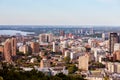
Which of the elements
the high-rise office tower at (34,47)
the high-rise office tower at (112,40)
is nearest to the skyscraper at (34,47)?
the high-rise office tower at (34,47)

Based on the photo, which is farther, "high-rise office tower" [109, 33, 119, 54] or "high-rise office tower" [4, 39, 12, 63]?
"high-rise office tower" [109, 33, 119, 54]

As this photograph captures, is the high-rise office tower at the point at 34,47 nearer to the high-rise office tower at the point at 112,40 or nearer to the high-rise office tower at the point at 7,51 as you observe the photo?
the high-rise office tower at the point at 7,51

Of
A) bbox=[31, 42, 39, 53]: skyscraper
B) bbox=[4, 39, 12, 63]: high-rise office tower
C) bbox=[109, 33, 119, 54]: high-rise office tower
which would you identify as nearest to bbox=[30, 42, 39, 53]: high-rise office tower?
bbox=[31, 42, 39, 53]: skyscraper

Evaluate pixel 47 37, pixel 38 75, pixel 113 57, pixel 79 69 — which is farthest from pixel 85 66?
pixel 47 37

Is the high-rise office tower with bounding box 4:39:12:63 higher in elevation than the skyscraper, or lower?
higher

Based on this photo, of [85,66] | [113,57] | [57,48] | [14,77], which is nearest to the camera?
[14,77]

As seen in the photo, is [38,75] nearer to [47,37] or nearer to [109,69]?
[109,69]

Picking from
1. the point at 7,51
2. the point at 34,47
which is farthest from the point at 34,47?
the point at 7,51

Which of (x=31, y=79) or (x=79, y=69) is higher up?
(x=31, y=79)

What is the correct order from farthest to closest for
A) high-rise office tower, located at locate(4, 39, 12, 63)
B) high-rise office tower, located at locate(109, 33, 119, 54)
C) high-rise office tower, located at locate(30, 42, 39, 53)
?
high-rise office tower, located at locate(30, 42, 39, 53) → high-rise office tower, located at locate(109, 33, 119, 54) → high-rise office tower, located at locate(4, 39, 12, 63)

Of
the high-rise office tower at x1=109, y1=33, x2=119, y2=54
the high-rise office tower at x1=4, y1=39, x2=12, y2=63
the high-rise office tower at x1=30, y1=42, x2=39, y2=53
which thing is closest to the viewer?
the high-rise office tower at x1=4, y1=39, x2=12, y2=63

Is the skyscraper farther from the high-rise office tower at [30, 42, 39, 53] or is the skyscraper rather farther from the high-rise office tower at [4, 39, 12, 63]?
the high-rise office tower at [4, 39, 12, 63]
